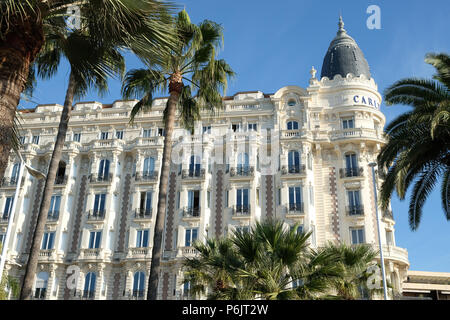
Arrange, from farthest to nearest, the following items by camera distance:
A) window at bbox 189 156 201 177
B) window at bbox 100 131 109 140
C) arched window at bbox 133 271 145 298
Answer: window at bbox 100 131 109 140 → window at bbox 189 156 201 177 → arched window at bbox 133 271 145 298

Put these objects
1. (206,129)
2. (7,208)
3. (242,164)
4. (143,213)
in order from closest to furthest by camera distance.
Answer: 1. (143,213)
2. (242,164)
3. (7,208)
4. (206,129)

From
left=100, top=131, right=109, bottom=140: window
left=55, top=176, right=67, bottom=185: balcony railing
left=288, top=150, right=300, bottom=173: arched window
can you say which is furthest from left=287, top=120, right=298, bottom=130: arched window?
left=55, top=176, right=67, bottom=185: balcony railing

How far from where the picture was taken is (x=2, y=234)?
41.0 meters

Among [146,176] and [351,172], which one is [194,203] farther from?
[351,172]

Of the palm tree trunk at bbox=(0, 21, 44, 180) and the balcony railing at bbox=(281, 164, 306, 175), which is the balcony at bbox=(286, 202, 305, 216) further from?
the palm tree trunk at bbox=(0, 21, 44, 180)

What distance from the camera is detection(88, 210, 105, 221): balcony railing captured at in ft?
132

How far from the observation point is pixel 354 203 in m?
38.1

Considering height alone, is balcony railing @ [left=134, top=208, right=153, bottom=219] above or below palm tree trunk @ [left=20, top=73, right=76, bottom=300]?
above

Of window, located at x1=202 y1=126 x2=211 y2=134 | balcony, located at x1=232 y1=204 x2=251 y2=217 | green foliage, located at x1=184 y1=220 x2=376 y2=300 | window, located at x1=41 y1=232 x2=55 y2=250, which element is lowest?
green foliage, located at x1=184 y1=220 x2=376 y2=300

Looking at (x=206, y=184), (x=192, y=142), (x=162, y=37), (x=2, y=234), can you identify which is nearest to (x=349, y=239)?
(x=206, y=184)

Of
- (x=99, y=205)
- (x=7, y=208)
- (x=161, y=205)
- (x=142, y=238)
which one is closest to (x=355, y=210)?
(x=142, y=238)

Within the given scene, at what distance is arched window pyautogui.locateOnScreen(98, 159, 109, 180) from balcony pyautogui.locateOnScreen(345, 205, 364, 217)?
781 inches

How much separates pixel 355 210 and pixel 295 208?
4528 mm

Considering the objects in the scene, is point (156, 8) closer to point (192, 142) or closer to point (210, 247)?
point (210, 247)
